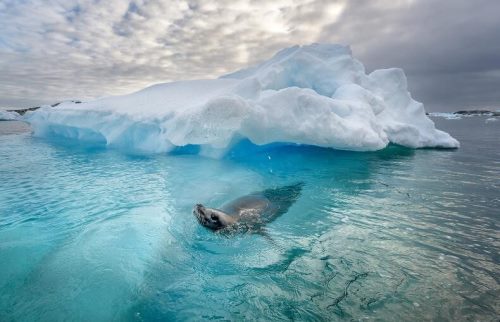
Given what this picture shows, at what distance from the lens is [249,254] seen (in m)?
3.71

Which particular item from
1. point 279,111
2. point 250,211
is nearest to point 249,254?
point 250,211

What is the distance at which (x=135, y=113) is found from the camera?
12.2m

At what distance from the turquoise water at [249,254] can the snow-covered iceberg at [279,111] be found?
206 centimetres

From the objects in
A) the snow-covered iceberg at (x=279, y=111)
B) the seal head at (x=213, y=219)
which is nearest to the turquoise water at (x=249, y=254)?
the seal head at (x=213, y=219)

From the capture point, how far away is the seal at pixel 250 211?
174 inches

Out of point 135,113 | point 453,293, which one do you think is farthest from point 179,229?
point 135,113

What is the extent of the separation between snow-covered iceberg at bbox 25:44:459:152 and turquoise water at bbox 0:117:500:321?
206 centimetres

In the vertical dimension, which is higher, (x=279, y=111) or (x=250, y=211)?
(x=279, y=111)

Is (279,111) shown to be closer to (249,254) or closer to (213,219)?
(213,219)

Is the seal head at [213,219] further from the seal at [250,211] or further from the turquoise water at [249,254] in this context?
the turquoise water at [249,254]

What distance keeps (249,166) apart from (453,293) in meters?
6.95

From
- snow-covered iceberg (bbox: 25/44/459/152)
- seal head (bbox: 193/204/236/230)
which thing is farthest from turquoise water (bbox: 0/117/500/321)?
snow-covered iceberg (bbox: 25/44/459/152)

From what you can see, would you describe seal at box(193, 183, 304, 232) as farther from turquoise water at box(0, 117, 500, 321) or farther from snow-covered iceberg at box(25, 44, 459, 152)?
snow-covered iceberg at box(25, 44, 459, 152)

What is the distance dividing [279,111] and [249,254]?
5696 mm
